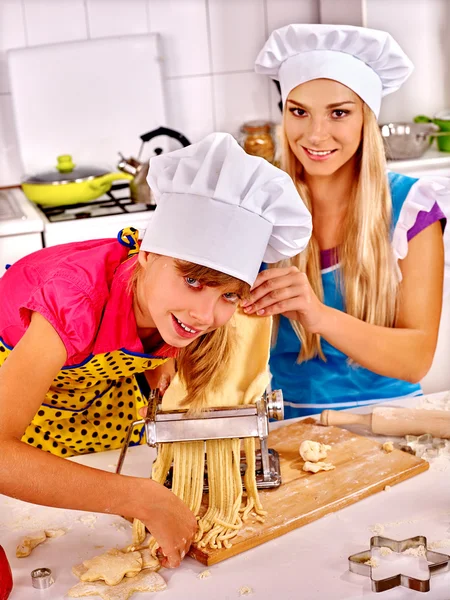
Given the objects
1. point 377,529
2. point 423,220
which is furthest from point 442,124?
point 377,529

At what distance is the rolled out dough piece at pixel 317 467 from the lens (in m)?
1.36

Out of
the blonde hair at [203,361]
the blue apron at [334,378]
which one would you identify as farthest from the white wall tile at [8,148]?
the blonde hair at [203,361]

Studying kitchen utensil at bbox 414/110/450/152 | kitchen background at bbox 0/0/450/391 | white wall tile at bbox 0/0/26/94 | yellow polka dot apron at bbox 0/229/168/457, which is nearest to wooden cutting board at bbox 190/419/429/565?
yellow polka dot apron at bbox 0/229/168/457

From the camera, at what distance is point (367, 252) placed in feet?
6.01

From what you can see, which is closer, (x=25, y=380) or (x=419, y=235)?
(x=25, y=380)

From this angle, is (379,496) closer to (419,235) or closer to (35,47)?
(419,235)

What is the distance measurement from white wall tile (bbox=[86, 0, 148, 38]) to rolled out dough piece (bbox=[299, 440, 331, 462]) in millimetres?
2330

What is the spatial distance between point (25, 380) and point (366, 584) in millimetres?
559

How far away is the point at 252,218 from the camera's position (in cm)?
123

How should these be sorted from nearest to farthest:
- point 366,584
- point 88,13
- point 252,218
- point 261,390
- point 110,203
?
point 366,584
point 252,218
point 261,390
point 110,203
point 88,13

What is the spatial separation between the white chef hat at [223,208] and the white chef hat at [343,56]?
2.14ft

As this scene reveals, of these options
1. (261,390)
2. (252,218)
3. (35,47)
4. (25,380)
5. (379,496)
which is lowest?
(379,496)

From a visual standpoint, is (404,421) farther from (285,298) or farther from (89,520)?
(89,520)

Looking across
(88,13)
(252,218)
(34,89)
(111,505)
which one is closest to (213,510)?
(111,505)
